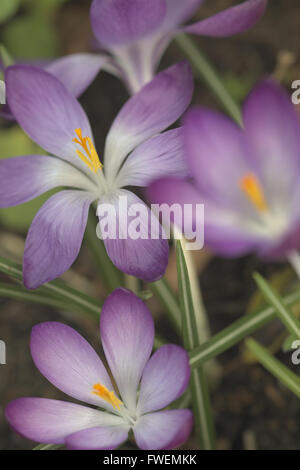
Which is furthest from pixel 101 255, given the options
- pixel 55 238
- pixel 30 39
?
pixel 30 39

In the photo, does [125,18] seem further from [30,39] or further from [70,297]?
[30,39]

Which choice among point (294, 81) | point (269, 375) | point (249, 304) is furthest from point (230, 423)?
point (294, 81)

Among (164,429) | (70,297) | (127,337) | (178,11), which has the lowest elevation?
(164,429)

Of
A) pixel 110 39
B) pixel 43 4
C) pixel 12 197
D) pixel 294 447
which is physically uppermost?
pixel 43 4

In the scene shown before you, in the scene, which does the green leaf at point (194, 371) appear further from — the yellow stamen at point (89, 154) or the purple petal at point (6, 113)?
the purple petal at point (6, 113)

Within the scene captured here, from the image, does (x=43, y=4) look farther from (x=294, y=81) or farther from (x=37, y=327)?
(x=37, y=327)

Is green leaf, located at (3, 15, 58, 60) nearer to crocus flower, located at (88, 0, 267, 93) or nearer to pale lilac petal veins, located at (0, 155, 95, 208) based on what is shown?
crocus flower, located at (88, 0, 267, 93)

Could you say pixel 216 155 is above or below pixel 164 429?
above
